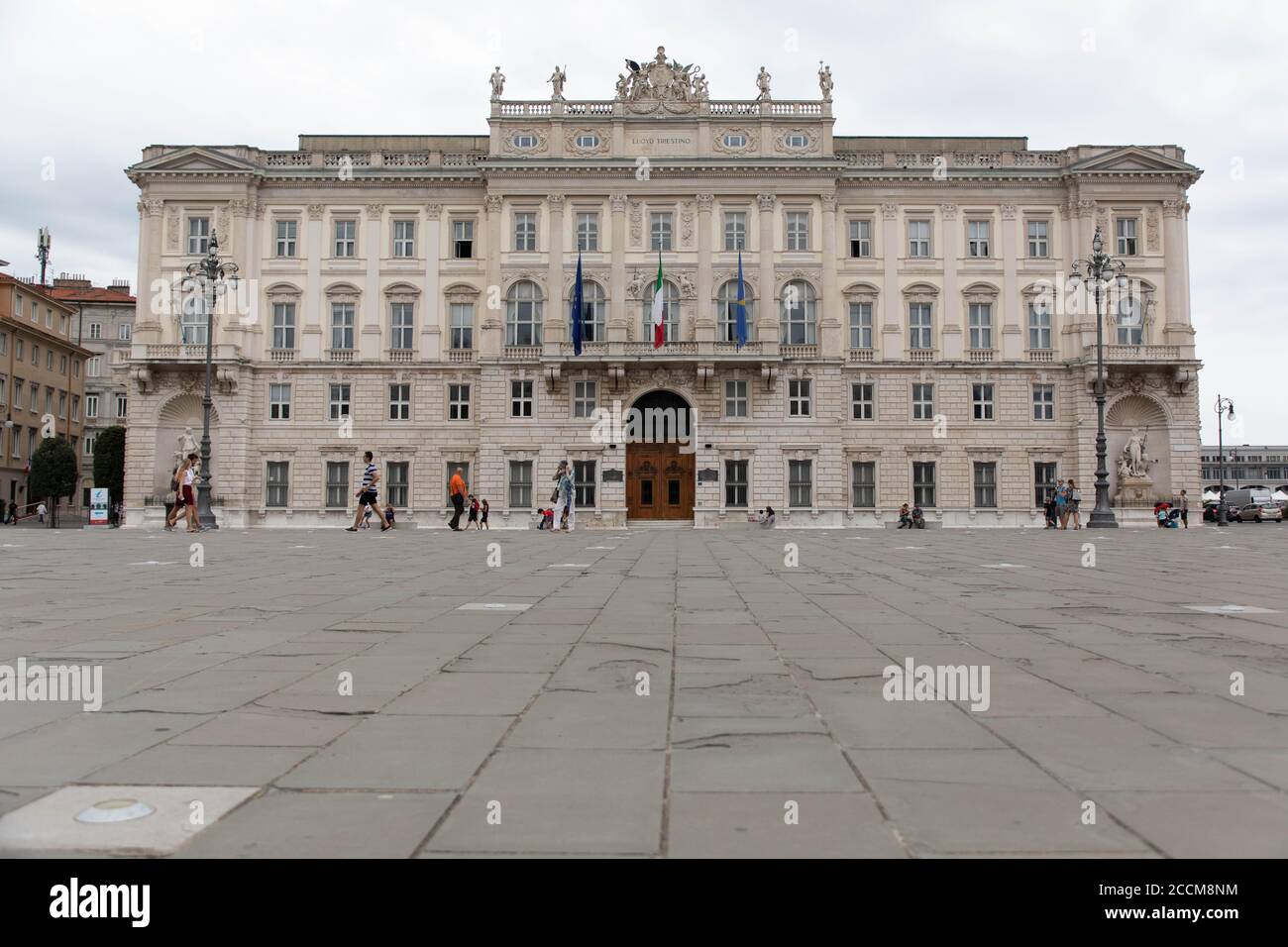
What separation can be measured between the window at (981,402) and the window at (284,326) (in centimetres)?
3039

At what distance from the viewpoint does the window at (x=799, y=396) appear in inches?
1756

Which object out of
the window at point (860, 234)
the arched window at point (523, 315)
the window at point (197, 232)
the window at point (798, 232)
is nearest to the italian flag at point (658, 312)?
the arched window at point (523, 315)

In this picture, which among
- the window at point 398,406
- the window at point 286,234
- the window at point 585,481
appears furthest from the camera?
the window at point 286,234

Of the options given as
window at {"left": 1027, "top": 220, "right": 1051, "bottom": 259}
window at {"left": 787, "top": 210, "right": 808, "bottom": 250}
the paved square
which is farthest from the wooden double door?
the paved square

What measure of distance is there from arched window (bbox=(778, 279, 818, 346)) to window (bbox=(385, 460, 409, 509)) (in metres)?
17.8

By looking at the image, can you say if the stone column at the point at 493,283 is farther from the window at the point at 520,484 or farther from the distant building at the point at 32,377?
the distant building at the point at 32,377

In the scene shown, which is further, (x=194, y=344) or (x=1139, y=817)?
(x=194, y=344)

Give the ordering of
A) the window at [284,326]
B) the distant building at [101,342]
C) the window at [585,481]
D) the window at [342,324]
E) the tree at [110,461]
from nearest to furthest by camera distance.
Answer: the window at [585,481] → the window at [284,326] → the window at [342,324] → the tree at [110,461] → the distant building at [101,342]

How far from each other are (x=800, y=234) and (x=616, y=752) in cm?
4331

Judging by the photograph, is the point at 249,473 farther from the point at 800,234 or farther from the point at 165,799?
the point at 165,799

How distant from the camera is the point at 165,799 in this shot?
3209 millimetres

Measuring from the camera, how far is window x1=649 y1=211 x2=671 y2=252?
45.0m

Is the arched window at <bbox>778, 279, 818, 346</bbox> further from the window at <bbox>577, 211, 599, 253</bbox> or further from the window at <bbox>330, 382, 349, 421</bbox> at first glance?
the window at <bbox>330, 382, 349, 421</bbox>
